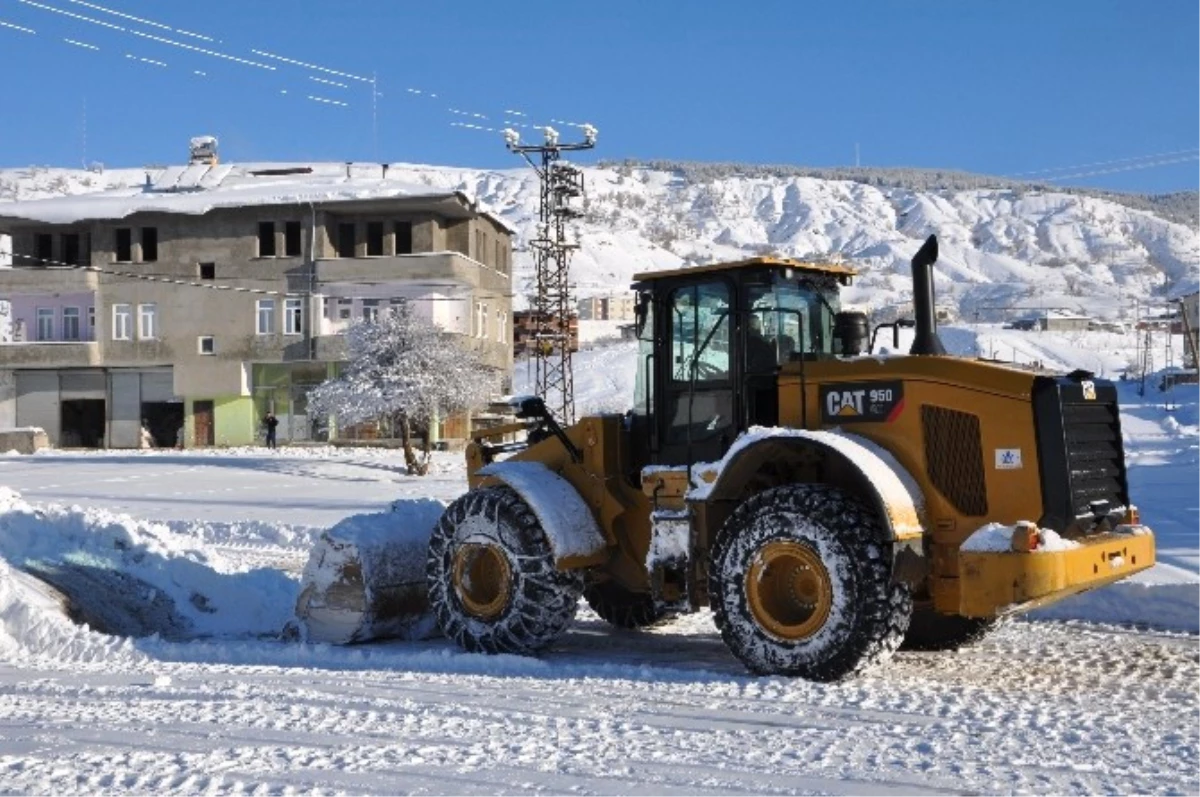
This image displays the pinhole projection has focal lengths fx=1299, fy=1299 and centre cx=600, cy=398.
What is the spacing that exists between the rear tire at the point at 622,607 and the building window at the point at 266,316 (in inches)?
1600

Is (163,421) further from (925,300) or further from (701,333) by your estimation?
(925,300)

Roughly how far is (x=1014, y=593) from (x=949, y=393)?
50.9 inches

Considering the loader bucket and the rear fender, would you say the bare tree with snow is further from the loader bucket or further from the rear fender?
the rear fender

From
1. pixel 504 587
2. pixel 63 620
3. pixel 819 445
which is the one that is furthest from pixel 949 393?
pixel 63 620

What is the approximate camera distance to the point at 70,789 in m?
5.75

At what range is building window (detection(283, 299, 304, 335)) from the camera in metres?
49.0

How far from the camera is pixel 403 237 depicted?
160 ft

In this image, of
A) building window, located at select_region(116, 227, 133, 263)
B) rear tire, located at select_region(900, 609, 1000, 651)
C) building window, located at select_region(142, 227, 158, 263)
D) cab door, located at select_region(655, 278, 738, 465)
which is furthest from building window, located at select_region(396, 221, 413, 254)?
rear tire, located at select_region(900, 609, 1000, 651)

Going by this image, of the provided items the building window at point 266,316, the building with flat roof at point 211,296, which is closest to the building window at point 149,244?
the building with flat roof at point 211,296

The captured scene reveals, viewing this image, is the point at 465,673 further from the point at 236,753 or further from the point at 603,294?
the point at 603,294

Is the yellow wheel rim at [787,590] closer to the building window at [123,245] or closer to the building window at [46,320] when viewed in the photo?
the building window at [123,245]

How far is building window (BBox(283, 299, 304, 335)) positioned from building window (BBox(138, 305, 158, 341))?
17.8 feet

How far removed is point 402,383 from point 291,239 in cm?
1733

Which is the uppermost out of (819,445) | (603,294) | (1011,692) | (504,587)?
(603,294)
